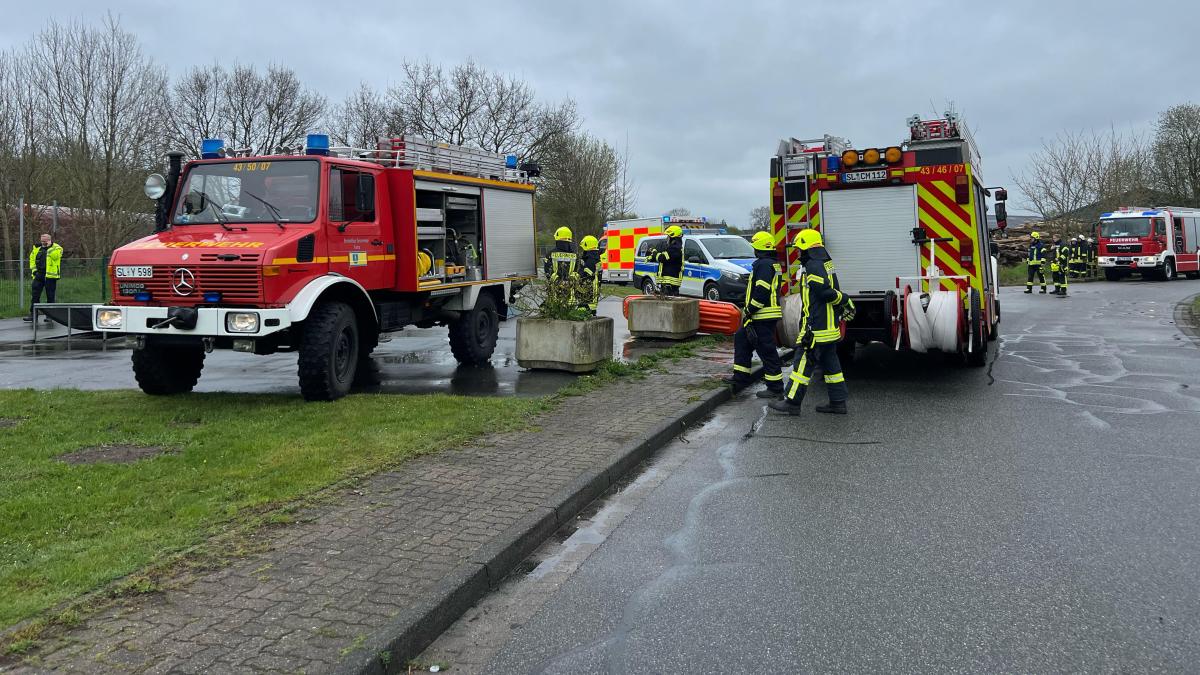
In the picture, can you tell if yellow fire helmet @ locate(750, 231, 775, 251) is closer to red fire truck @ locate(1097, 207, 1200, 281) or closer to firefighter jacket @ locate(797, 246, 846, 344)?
firefighter jacket @ locate(797, 246, 846, 344)

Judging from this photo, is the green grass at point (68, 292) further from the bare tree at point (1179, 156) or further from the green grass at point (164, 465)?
the bare tree at point (1179, 156)

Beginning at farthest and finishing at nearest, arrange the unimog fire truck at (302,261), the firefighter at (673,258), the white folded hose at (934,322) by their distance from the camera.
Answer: the firefighter at (673,258) < the white folded hose at (934,322) < the unimog fire truck at (302,261)

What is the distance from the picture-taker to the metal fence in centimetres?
2025

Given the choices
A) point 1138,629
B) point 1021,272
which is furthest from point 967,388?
point 1021,272

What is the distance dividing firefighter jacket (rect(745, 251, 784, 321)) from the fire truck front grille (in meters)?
4.70

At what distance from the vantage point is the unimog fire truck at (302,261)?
26.5 feet

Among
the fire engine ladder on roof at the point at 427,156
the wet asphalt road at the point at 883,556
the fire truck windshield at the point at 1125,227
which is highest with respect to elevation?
the fire truck windshield at the point at 1125,227

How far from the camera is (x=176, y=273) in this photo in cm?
812

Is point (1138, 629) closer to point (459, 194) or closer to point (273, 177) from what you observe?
point (273, 177)

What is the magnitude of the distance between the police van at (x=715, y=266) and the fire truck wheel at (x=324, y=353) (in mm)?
11686

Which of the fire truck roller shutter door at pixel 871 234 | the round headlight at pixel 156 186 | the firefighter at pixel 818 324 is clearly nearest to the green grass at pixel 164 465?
the round headlight at pixel 156 186

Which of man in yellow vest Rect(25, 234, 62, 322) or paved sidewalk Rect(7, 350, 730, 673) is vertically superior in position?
man in yellow vest Rect(25, 234, 62, 322)

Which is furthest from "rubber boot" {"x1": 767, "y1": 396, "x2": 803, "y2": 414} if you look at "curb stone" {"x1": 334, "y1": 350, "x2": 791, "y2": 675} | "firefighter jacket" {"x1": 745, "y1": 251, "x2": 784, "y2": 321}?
"curb stone" {"x1": 334, "y1": 350, "x2": 791, "y2": 675}

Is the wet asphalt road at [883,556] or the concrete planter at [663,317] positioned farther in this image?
the concrete planter at [663,317]
